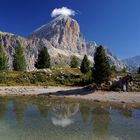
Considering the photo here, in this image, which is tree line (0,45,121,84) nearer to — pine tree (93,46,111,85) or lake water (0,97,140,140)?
pine tree (93,46,111,85)

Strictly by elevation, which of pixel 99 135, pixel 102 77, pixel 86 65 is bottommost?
pixel 99 135

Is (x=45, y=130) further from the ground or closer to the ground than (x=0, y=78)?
closer to the ground

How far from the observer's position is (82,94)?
Result: 76688mm

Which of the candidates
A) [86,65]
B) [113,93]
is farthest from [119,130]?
[86,65]

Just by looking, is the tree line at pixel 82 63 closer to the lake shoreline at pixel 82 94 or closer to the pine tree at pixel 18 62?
the pine tree at pixel 18 62

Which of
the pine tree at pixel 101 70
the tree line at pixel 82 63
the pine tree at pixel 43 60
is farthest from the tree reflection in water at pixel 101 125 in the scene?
the pine tree at pixel 43 60

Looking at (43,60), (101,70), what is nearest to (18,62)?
(43,60)

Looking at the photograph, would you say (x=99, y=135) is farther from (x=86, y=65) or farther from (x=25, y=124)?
(x=86, y=65)

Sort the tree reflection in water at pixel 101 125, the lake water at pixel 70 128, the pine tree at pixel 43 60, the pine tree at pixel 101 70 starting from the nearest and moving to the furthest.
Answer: the lake water at pixel 70 128 → the tree reflection in water at pixel 101 125 → the pine tree at pixel 101 70 → the pine tree at pixel 43 60

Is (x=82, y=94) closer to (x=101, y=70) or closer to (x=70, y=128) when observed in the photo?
(x=101, y=70)

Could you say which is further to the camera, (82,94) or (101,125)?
(82,94)

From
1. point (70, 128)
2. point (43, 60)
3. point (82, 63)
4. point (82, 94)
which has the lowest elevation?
point (70, 128)

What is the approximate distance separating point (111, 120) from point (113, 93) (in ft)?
→ 107

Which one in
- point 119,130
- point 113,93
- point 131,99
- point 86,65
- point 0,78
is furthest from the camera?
point 86,65
